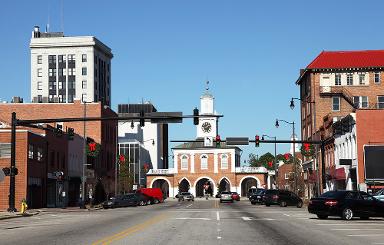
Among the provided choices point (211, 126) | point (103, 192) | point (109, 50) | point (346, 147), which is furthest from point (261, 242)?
point (109, 50)

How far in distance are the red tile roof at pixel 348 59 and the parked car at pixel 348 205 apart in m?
57.6

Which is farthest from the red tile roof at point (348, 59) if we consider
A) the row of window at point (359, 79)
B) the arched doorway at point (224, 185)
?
the arched doorway at point (224, 185)

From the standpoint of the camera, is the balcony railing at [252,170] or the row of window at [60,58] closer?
the balcony railing at [252,170]

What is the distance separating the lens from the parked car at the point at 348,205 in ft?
103

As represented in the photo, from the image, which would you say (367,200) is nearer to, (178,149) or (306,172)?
(306,172)

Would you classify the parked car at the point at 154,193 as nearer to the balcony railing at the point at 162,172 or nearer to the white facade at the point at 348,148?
the white facade at the point at 348,148

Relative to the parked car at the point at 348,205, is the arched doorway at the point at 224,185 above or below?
below

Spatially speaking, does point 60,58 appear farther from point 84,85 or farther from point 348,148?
point 348,148

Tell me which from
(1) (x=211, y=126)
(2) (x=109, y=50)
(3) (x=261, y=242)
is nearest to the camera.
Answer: (3) (x=261, y=242)

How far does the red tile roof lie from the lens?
8762 cm

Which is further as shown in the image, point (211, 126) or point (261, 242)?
point (211, 126)

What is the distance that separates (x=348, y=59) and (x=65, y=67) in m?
88.4

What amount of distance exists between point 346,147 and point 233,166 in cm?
8018

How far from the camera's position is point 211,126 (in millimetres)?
156250
